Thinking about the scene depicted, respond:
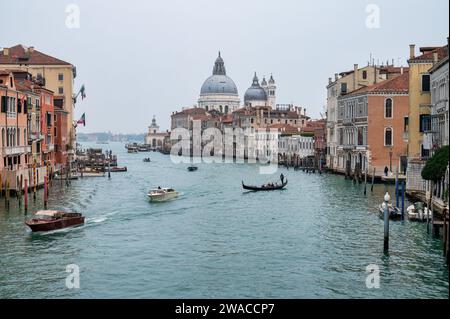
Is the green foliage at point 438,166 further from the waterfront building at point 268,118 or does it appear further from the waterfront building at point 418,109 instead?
the waterfront building at point 268,118

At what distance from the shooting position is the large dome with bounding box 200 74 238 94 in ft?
412

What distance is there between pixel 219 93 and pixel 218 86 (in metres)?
1.19

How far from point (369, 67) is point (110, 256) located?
29.6m

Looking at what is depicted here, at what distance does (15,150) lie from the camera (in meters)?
28.8

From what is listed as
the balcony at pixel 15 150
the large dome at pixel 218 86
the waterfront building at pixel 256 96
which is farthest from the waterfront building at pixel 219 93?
the balcony at pixel 15 150

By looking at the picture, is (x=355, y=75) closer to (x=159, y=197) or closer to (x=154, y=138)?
(x=159, y=197)

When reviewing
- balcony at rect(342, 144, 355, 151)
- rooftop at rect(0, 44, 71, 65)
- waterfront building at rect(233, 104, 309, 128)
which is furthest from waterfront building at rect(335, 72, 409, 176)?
waterfront building at rect(233, 104, 309, 128)

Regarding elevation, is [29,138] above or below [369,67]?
below

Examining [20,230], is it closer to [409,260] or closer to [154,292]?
[154,292]

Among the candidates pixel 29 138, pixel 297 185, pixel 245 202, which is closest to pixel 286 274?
pixel 245 202

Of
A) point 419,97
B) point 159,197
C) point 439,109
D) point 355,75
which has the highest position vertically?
point 355,75

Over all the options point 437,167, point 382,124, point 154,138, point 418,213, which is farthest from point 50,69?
point 154,138

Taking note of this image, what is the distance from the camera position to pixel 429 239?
1734 cm
